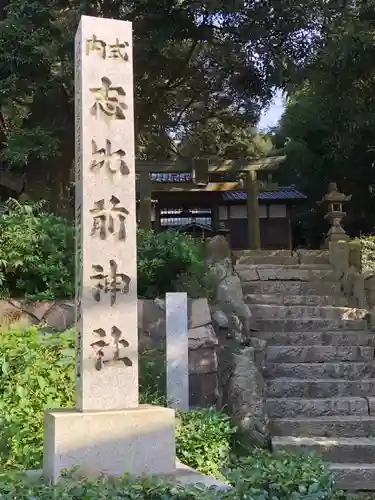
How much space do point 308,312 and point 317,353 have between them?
1.12 metres

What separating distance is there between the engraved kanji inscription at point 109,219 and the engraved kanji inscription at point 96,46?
96 cm

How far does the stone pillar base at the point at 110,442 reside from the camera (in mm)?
3555

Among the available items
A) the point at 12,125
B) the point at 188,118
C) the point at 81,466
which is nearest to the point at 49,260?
the point at 81,466

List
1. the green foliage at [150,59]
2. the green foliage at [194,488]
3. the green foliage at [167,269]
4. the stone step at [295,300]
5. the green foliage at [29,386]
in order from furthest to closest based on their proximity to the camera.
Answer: the green foliage at [150,59]
the stone step at [295,300]
the green foliage at [167,269]
the green foliage at [29,386]
the green foliage at [194,488]

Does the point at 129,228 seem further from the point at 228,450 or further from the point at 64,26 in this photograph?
the point at 64,26

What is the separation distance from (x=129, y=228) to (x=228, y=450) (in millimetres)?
2516

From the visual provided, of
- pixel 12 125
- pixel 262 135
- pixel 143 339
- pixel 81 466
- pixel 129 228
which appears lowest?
pixel 81 466

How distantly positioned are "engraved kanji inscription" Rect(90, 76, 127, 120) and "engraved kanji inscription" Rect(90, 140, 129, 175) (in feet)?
0.65

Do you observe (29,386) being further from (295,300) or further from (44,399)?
(295,300)

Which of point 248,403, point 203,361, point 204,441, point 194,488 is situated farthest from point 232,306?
Answer: point 194,488

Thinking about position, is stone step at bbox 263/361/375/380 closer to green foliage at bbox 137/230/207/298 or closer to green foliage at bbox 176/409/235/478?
green foliage at bbox 137/230/207/298

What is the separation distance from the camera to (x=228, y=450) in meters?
5.55

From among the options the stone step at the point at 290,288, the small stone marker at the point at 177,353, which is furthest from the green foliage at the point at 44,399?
the stone step at the point at 290,288

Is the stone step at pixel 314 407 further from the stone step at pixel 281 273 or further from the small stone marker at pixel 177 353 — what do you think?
the stone step at pixel 281 273
